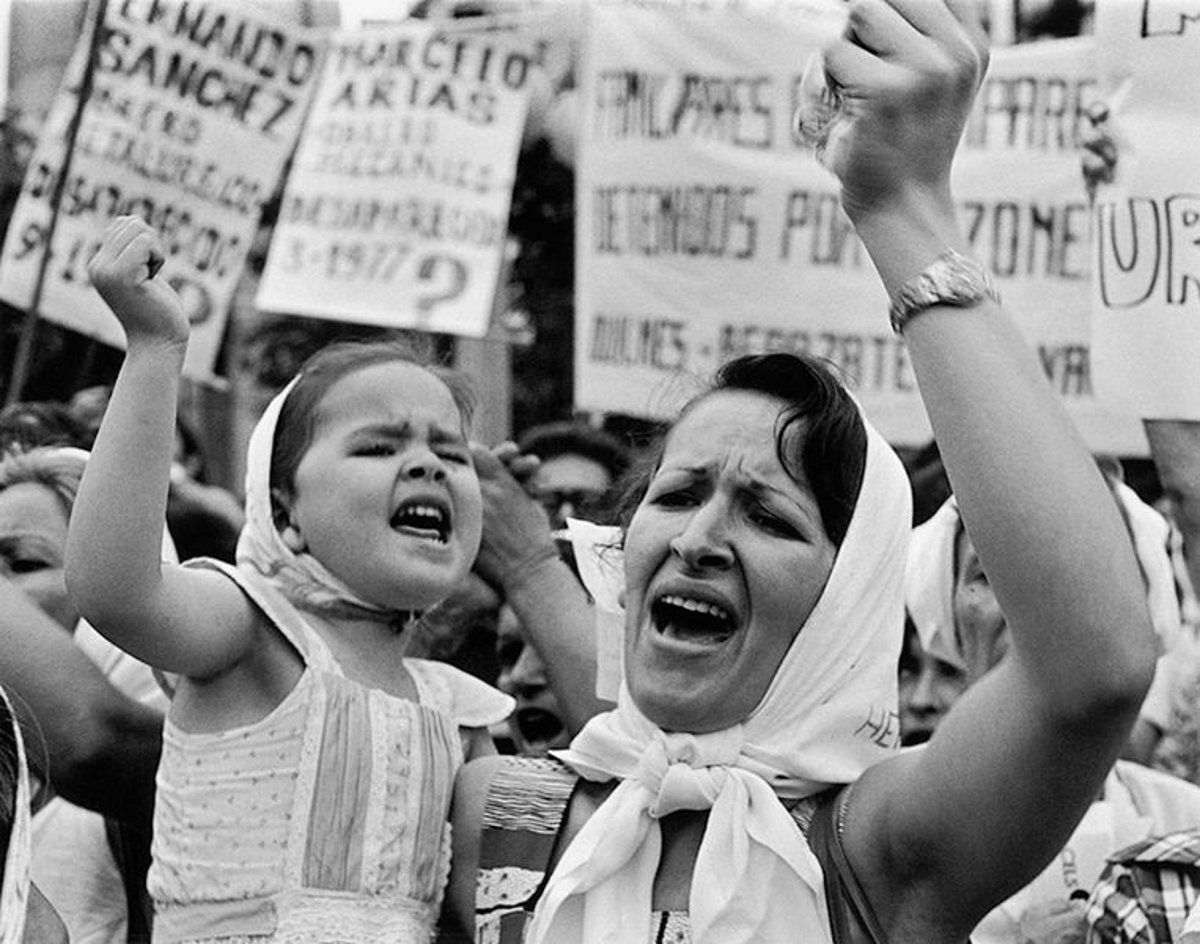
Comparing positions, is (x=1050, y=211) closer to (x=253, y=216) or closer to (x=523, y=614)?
(x=253, y=216)

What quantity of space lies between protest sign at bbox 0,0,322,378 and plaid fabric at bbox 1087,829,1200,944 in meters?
4.20

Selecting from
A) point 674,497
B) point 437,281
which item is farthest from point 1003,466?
point 437,281

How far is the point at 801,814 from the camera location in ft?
7.46

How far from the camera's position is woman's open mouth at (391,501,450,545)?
3.13 metres

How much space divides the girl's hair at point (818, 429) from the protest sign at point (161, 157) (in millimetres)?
4238

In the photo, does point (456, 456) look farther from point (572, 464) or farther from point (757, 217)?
point (757, 217)

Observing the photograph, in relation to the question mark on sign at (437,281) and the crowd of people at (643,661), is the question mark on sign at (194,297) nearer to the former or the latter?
the question mark on sign at (437,281)

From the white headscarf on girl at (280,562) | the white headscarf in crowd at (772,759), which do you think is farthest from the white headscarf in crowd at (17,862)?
the white headscarf on girl at (280,562)

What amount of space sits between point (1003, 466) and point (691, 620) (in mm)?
610

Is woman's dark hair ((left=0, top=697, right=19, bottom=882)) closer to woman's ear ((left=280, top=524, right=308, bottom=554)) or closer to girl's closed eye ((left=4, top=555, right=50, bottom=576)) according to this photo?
woman's ear ((left=280, top=524, right=308, bottom=554))

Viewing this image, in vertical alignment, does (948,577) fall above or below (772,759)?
below

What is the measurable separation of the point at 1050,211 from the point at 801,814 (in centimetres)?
395

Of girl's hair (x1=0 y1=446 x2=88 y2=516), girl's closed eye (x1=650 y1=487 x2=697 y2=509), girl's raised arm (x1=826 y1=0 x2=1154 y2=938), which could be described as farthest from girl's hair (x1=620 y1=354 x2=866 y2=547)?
girl's hair (x1=0 y1=446 x2=88 y2=516)

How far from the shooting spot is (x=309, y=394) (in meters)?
3.23
